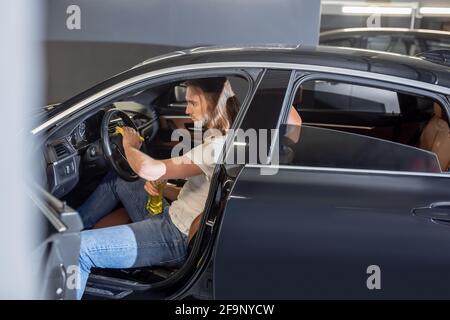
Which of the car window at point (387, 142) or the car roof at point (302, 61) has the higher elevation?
the car roof at point (302, 61)

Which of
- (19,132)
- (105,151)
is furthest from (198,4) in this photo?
(19,132)

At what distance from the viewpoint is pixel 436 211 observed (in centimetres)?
217

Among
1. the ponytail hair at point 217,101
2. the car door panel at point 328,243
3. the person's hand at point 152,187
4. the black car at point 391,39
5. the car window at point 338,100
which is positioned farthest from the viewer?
the black car at point 391,39

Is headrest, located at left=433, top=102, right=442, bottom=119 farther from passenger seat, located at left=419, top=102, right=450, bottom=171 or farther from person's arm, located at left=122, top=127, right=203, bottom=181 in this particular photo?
person's arm, located at left=122, top=127, right=203, bottom=181

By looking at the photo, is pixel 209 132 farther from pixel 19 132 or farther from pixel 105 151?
pixel 19 132

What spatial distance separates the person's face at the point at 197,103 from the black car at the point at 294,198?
13 centimetres

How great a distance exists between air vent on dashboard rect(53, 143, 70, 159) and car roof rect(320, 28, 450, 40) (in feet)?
11.5

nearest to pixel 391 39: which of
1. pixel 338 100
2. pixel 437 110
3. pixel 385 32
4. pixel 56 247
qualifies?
pixel 385 32

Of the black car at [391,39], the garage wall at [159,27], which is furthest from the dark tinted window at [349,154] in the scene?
the black car at [391,39]

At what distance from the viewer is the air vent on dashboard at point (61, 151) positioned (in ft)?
8.90

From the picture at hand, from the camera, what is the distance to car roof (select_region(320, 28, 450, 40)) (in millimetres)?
5496

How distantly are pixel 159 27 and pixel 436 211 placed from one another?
11.5 feet

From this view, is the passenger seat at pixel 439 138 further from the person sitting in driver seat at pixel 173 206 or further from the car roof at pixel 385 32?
the car roof at pixel 385 32

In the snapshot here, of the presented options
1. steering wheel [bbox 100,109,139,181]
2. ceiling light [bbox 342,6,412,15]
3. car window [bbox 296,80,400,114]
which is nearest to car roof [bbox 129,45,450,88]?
steering wheel [bbox 100,109,139,181]
